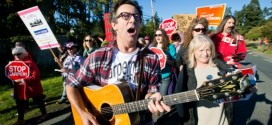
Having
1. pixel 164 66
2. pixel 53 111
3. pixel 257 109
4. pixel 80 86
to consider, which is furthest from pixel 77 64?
pixel 257 109

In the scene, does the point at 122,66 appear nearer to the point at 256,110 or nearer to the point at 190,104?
the point at 190,104

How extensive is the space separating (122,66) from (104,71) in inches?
7.4

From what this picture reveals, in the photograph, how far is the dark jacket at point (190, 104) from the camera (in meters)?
2.95

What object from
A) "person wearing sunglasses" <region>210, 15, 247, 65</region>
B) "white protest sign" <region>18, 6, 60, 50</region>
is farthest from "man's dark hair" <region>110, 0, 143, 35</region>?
"white protest sign" <region>18, 6, 60, 50</region>

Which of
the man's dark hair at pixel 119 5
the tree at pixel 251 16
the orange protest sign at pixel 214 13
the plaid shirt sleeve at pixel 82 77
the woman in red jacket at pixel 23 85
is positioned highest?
the tree at pixel 251 16

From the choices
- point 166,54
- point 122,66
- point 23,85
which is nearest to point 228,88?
point 122,66

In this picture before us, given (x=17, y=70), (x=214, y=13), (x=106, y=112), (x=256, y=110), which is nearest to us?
(x=106, y=112)

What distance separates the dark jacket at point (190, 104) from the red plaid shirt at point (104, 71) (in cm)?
78

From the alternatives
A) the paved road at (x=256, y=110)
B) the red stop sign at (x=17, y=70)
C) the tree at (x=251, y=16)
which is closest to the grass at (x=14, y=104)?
the red stop sign at (x=17, y=70)

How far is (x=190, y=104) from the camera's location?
301cm

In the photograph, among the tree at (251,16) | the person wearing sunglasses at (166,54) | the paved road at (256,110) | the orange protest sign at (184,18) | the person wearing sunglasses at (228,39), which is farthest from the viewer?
the tree at (251,16)

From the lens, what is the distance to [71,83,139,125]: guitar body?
218 cm

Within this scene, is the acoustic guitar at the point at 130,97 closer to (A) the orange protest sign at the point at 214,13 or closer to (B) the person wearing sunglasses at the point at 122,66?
(B) the person wearing sunglasses at the point at 122,66

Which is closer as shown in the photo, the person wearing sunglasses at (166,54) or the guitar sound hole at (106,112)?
the guitar sound hole at (106,112)
